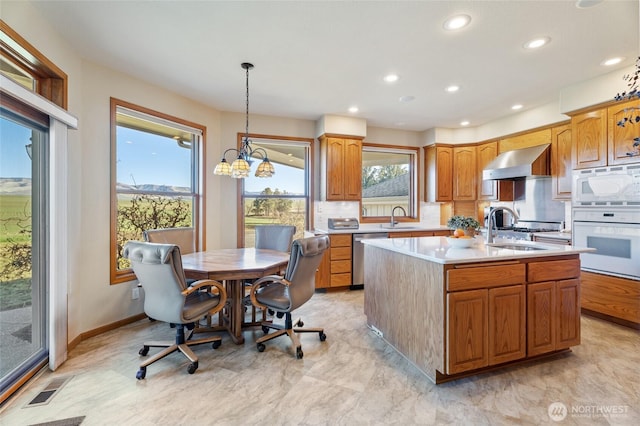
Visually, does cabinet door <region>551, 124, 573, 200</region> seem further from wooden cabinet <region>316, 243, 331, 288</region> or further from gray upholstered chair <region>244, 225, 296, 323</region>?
gray upholstered chair <region>244, 225, 296, 323</region>

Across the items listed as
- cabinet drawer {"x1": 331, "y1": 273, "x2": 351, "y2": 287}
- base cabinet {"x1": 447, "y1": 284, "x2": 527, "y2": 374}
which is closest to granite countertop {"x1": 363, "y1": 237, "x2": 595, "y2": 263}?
base cabinet {"x1": 447, "y1": 284, "x2": 527, "y2": 374}

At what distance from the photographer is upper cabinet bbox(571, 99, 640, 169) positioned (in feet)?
9.91

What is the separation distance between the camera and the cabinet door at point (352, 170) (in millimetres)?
4730

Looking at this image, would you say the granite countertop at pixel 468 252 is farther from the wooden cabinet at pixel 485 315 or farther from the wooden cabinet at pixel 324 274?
the wooden cabinet at pixel 324 274

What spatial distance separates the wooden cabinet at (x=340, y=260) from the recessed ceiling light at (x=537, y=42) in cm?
291

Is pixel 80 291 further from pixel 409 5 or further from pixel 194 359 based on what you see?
pixel 409 5

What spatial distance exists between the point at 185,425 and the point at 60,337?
1400mm

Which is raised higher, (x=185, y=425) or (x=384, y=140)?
(x=384, y=140)

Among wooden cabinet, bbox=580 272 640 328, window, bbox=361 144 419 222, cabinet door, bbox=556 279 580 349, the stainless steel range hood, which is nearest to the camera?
cabinet door, bbox=556 279 580 349

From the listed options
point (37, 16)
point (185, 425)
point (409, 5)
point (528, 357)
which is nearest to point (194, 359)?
point (185, 425)

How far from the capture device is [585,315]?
133 inches

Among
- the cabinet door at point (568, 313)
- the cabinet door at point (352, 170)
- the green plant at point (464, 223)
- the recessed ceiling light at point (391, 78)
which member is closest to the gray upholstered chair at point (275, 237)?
the cabinet door at point (352, 170)

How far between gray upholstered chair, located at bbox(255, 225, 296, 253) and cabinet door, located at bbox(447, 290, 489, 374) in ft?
6.78

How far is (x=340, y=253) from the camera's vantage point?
4395 mm
